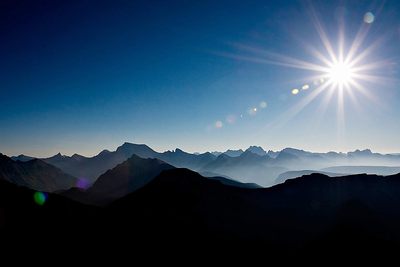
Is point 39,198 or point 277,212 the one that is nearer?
point 39,198

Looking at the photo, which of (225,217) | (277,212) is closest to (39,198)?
(225,217)

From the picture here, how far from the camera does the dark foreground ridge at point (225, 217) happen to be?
197 ft

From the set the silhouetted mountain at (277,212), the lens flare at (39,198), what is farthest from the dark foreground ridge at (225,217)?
the lens flare at (39,198)

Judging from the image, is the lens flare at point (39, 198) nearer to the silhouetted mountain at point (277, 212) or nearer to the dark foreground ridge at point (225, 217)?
the dark foreground ridge at point (225, 217)

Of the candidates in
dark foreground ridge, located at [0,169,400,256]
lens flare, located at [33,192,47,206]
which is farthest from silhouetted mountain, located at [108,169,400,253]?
lens flare, located at [33,192,47,206]

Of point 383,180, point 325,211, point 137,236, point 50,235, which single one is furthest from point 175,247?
point 383,180

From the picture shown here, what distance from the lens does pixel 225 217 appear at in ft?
255

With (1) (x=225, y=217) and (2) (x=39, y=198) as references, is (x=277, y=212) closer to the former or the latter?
(1) (x=225, y=217)

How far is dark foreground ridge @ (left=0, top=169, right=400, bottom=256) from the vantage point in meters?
60.2

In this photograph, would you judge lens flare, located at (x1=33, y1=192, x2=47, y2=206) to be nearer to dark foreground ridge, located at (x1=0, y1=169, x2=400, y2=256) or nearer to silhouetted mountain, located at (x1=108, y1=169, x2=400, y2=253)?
dark foreground ridge, located at (x1=0, y1=169, x2=400, y2=256)

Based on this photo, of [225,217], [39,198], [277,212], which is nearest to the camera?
[39,198]

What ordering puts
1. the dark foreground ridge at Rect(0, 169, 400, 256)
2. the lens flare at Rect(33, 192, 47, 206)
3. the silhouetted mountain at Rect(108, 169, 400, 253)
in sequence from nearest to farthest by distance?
the dark foreground ridge at Rect(0, 169, 400, 256) < the silhouetted mountain at Rect(108, 169, 400, 253) < the lens flare at Rect(33, 192, 47, 206)

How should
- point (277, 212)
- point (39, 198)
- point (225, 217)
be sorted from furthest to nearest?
point (277, 212)
point (225, 217)
point (39, 198)

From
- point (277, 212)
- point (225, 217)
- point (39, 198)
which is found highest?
point (277, 212)
